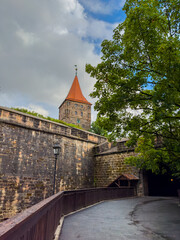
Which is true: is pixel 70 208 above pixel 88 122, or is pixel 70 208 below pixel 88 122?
below

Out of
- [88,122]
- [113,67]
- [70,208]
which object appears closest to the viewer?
[70,208]

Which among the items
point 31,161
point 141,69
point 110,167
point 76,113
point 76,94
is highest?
point 76,94

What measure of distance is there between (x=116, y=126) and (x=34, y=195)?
974 centimetres

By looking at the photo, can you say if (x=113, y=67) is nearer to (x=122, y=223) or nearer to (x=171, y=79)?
(x=171, y=79)

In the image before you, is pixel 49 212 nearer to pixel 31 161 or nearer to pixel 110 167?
pixel 31 161

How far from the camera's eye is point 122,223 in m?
6.01

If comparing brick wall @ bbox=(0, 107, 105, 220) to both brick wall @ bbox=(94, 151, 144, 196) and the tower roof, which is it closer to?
brick wall @ bbox=(94, 151, 144, 196)

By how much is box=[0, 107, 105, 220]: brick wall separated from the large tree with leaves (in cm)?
829

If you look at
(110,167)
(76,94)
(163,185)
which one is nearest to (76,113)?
(76,94)

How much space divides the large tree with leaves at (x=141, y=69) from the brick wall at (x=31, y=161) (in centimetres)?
829

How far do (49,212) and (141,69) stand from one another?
5.95 m

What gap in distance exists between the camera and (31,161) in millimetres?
14820

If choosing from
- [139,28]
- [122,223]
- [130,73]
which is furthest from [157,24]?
[122,223]

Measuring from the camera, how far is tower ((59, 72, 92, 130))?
49531 millimetres
